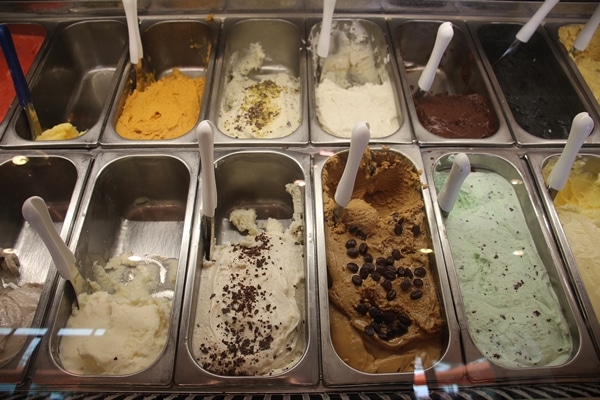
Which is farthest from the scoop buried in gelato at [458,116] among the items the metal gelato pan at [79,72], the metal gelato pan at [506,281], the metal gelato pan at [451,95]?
the metal gelato pan at [79,72]

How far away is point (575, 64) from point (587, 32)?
0.55 ft

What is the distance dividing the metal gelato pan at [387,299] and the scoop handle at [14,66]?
133cm

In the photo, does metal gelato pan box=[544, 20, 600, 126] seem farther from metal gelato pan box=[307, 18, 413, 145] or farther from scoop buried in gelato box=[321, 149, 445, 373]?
scoop buried in gelato box=[321, 149, 445, 373]

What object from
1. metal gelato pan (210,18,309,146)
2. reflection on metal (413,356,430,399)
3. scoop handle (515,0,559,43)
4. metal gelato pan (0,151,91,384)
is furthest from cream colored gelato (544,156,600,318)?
metal gelato pan (0,151,91,384)

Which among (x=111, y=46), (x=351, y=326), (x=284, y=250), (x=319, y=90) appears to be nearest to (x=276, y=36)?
(x=319, y=90)

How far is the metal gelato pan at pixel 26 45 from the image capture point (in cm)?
223

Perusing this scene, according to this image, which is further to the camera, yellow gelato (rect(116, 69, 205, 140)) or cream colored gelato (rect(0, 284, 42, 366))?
yellow gelato (rect(116, 69, 205, 140))

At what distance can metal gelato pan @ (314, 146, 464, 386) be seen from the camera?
4.59ft

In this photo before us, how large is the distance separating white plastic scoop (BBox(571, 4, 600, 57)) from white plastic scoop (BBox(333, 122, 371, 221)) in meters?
1.67

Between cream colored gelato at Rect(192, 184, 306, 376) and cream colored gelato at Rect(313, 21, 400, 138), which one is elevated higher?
cream colored gelato at Rect(313, 21, 400, 138)

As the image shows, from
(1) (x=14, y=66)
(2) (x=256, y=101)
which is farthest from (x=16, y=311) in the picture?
(2) (x=256, y=101)

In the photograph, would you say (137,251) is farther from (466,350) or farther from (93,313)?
(466,350)

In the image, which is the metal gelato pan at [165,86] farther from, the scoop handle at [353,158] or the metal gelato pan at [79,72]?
the scoop handle at [353,158]

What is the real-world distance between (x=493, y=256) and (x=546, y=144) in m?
0.61
